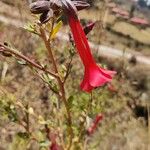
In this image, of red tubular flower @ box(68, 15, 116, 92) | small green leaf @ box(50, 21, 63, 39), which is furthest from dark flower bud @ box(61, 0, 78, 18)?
small green leaf @ box(50, 21, 63, 39)

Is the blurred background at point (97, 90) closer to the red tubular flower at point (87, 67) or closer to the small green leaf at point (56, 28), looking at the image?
the small green leaf at point (56, 28)

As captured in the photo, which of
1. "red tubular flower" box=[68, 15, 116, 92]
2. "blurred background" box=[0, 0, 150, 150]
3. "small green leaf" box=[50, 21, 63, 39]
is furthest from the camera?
"blurred background" box=[0, 0, 150, 150]

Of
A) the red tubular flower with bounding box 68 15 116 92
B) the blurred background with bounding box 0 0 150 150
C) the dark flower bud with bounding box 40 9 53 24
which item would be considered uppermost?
the dark flower bud with bounding box 40 9 53 24

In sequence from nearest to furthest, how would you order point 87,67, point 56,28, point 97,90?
1. point 87,67
2. point 56,28
3. point 97,90

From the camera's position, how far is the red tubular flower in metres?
1.22

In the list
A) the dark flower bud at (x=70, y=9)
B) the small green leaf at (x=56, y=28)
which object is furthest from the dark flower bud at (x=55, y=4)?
the small green leaf at (x=56, y=28)

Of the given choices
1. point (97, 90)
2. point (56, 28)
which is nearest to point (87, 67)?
point (56, 28)

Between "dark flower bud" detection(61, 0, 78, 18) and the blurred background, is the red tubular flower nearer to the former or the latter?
"dark flower bud" detection(61, 0, 78, 18)

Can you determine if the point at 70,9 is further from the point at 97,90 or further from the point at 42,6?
the point at 97,90

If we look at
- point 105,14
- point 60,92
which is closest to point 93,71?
point 60,92

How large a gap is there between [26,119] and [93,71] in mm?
1017

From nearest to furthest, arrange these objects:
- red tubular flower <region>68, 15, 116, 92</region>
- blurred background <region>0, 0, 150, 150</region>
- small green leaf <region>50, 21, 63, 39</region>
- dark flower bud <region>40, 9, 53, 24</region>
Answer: red tubular flower <region>68, 15, 116, 92</region>, dark flower bud <region>40, 9, 53, 24</region>, small green leaf <region>50, 21, 63, 39</region>, blurred background <region>0, 0, 150, 150</region>

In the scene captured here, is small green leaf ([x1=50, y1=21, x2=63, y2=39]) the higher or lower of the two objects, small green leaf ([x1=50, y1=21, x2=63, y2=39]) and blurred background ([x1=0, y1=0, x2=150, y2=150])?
the higher

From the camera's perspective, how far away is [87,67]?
1.26m
